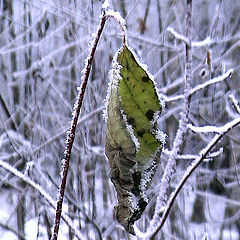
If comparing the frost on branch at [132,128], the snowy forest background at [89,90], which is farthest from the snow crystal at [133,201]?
the snowy forest background at [89,90]

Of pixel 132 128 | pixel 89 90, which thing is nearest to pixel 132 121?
pixel 132 128

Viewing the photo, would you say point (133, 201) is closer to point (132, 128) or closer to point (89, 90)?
point (132, 128)

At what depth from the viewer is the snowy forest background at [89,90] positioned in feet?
8.87

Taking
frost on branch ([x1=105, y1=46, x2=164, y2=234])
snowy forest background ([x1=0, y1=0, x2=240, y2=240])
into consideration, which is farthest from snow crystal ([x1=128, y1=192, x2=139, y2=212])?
snowy forest background ([x1=0, y1=0, x2=240, y2=240])

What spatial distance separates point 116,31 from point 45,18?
600 mm

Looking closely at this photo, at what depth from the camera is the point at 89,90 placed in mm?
2689

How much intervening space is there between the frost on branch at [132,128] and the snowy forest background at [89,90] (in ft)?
6.62

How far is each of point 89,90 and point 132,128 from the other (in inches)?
87.5

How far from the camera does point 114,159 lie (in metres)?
0.49

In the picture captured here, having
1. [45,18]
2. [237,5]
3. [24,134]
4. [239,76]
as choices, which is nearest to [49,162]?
[24,134]

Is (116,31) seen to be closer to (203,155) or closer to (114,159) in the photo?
(203,155)

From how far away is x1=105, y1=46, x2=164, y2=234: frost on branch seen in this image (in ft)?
1.58

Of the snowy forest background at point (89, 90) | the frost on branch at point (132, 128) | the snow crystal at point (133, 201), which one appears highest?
the snowy forest background at point (89, 90)

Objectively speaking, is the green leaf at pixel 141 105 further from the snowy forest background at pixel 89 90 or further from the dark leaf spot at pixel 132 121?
the snowy forest background at pixel 89 90
